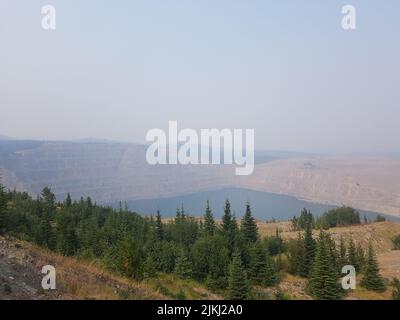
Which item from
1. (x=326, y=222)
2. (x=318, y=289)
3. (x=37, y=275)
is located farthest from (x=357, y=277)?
(x=326, y=222)

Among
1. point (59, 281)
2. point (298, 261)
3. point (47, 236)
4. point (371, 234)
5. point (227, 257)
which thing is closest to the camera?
point (59, 281)

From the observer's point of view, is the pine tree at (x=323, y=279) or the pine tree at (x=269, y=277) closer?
the pine tree at (x=323, y=279)

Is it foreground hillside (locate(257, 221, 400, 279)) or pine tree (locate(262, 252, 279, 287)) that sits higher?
Answer: pine tree (locate(262, 252, 279, 287))

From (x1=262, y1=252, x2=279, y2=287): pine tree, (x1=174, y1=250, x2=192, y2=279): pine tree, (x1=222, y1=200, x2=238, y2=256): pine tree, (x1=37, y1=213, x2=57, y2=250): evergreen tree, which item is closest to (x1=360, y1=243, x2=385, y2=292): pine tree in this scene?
(x1=262, y1=252, x2=279, y2=287): pine tree

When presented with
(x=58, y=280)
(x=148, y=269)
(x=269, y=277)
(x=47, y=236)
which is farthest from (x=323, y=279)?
(x=47, y=236)

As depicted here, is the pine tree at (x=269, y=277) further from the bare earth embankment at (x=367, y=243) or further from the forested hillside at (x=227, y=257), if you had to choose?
the bare earth embankment at (x=367, y=243)

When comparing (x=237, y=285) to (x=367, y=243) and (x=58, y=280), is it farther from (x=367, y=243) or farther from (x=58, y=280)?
(x=367, y=243)

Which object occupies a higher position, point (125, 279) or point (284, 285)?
point (125, 279)

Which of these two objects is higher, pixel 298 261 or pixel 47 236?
pixel 47 236

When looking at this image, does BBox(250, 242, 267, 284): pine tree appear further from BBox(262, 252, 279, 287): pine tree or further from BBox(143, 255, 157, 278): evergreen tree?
BBox(143, 255, 157, 278): evergreen tree

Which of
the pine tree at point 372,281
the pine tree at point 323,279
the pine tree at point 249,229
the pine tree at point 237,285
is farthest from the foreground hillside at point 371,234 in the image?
the pine tree at point 237,285
